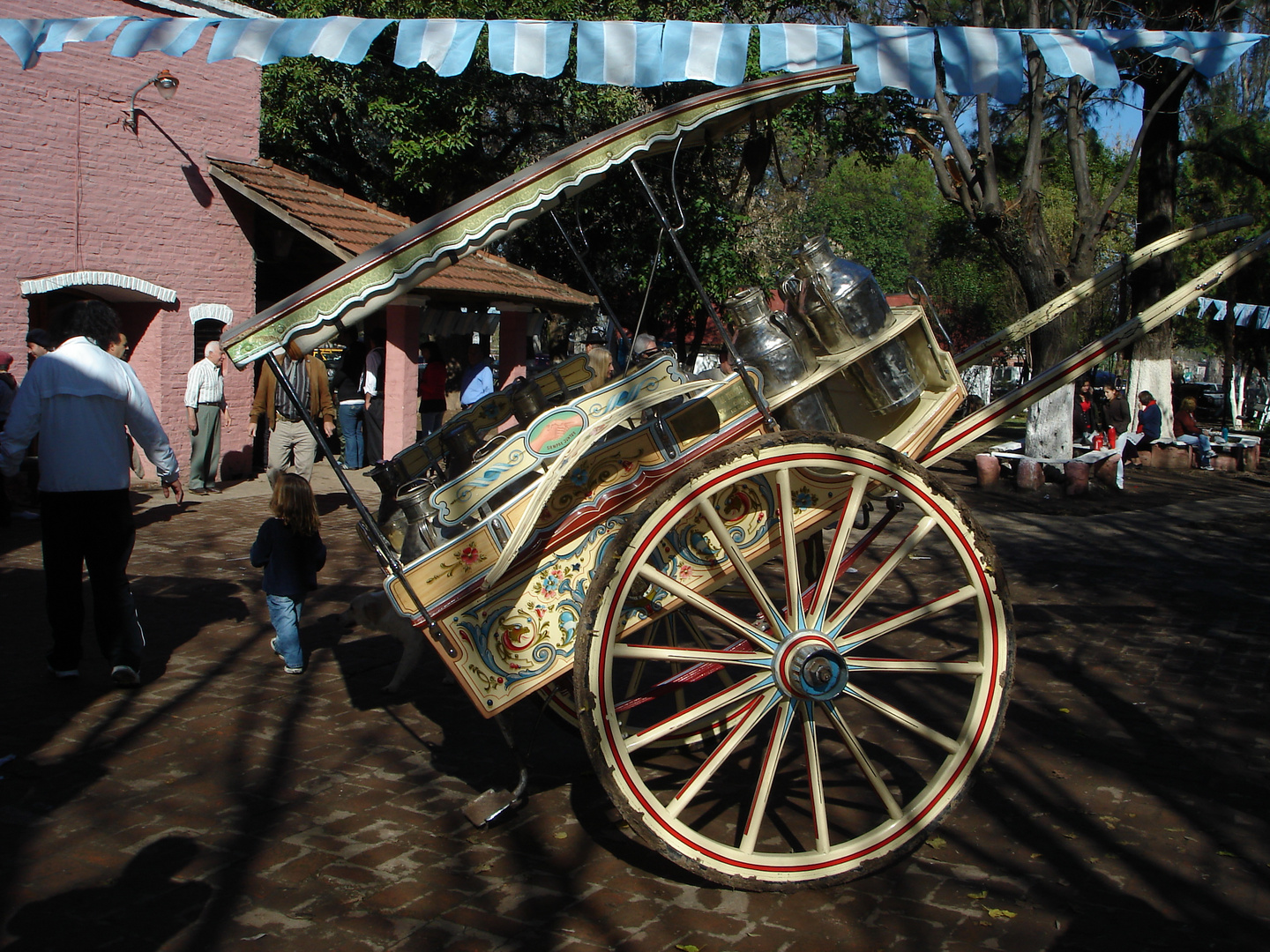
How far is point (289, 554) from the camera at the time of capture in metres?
5.52

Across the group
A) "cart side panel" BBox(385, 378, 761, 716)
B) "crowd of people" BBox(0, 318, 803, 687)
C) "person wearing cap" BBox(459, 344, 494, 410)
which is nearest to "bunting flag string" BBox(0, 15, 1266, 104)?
"crowd of people" BBox(0, 318, 803, 687)

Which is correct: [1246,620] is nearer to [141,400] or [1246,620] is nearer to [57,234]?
Result: [141,400]

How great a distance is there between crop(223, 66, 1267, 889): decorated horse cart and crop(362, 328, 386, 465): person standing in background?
36.1 ft

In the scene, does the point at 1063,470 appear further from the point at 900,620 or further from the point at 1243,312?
the point at 1243,312

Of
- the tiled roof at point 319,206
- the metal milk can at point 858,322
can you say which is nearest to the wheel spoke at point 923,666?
the metal milk can at point 858,322

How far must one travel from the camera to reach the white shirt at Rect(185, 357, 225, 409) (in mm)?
11805

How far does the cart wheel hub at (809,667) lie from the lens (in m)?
3.22

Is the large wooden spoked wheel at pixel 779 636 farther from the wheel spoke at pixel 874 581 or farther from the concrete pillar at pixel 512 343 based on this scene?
the concrete pillar at pixel 512 343

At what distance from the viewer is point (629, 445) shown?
3521 millimetres

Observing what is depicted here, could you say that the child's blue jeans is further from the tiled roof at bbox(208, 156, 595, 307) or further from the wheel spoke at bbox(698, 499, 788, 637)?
the tiled roof at bbox(208, 156, 595, 307)

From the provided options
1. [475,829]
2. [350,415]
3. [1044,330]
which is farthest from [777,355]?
[1044,330]

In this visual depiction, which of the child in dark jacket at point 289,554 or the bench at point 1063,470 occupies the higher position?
the child in dark jacket at point 289,554

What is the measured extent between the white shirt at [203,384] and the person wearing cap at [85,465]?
6.86 m

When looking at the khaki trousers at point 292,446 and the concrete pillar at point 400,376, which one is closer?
the khaki trousers at point 292,446
